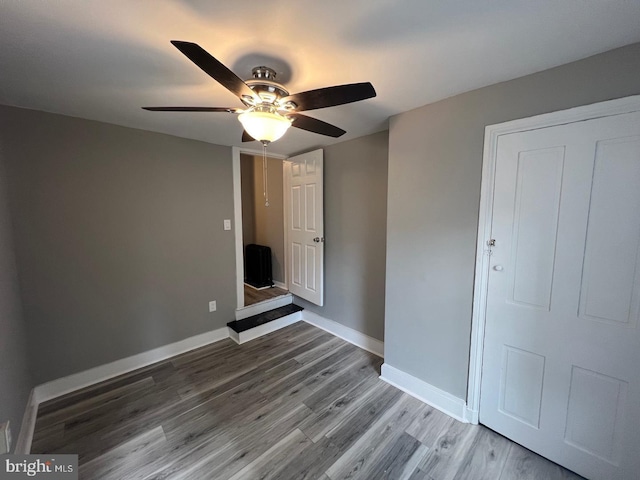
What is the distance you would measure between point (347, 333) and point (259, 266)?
1.99 metres

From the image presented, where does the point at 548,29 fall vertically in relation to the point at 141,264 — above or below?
above

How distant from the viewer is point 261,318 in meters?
3.05

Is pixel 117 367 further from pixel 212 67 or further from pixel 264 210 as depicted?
pixel 264 210

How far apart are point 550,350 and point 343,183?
210 cm

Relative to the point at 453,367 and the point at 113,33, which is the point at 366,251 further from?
the point at 113,33

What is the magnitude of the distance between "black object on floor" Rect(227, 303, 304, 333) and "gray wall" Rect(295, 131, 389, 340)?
1.76 feet

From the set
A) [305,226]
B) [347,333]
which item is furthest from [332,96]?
[347,333]

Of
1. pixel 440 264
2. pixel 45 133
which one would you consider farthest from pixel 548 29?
pixel 45 133

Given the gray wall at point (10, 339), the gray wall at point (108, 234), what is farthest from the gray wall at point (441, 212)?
the gray wall at point (10, 339)

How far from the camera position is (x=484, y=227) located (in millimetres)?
1578

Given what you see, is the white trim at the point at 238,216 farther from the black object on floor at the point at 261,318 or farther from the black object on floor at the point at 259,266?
the black object on floor at the point at 259,266

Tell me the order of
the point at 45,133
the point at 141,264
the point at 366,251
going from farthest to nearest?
the point at 366,251 < the point at 141,264 < the point at 45,133

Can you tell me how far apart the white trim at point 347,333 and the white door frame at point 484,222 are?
37.2 inches

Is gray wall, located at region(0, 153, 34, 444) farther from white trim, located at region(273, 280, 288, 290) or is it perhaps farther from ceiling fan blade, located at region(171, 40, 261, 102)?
white trim, located at region(273, 280, 288, 290)
